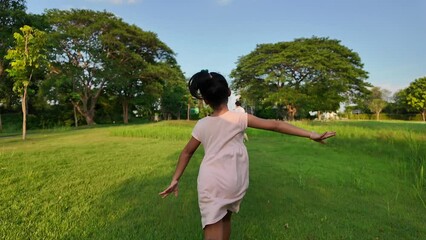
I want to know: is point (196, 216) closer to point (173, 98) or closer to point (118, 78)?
point (118, 78)

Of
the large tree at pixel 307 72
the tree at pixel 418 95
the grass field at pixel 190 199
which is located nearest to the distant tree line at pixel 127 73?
the large tree at pixel 307 72

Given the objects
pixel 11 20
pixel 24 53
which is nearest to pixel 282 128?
pixel 24 53

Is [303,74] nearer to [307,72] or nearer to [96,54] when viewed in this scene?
[307,72]

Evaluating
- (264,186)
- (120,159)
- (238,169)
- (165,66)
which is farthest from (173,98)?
(238,169)

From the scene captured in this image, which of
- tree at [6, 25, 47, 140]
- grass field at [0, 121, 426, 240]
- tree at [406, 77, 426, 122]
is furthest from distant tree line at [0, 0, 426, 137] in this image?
tree at [406, 77, 426, 122]

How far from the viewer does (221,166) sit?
2104 millimetres

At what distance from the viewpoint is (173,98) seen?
42469 millimetres

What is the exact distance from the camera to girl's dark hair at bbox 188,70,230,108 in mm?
2143

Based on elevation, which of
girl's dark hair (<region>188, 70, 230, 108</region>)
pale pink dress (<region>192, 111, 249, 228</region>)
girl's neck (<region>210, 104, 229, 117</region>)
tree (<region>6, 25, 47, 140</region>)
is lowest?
pale pink dress (<region>192, 111, 249, 228</region>)

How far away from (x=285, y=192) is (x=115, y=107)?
35.7 m

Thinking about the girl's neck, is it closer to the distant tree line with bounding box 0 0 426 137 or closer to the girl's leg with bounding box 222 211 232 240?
the girl's leg with bounding box 222 211 232 240

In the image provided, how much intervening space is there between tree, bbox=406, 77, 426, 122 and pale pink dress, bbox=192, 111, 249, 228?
57.7m

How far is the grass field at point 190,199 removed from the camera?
11.2ft

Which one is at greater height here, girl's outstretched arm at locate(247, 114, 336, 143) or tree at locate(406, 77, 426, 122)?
tree at locate(406, 77, 426, 122)
